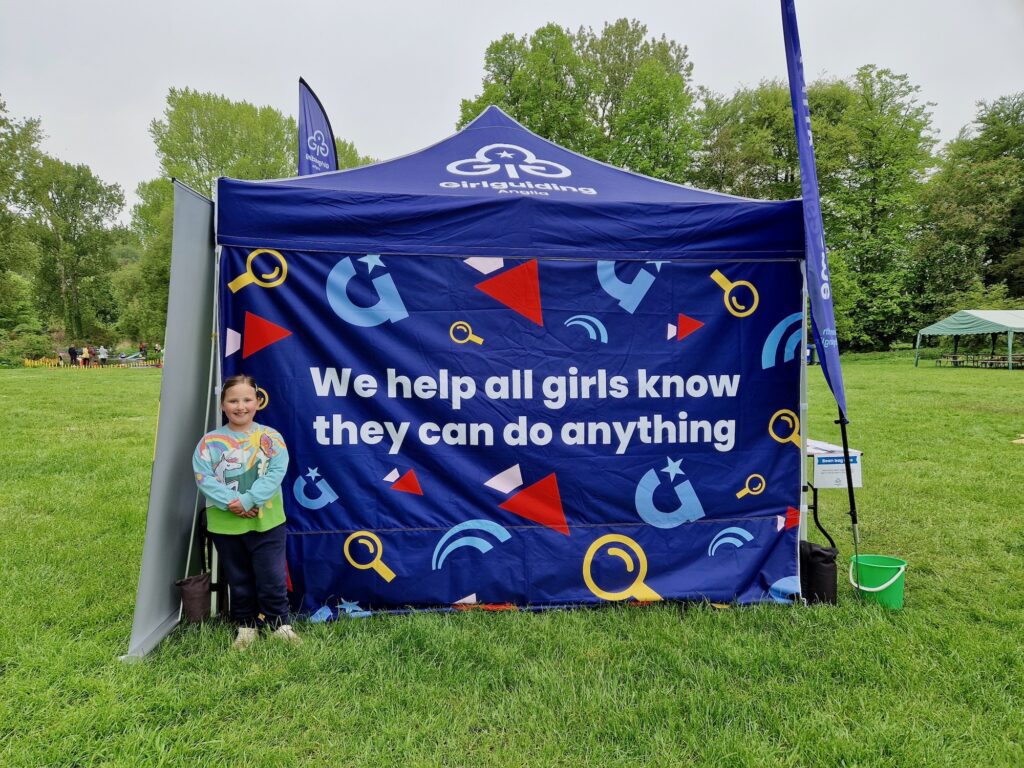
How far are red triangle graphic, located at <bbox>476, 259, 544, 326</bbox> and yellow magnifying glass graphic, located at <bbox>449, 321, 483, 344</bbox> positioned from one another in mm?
Result: 223

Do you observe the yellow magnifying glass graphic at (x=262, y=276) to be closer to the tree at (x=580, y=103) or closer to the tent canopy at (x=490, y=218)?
the tent canopy at (x=490, y=218)

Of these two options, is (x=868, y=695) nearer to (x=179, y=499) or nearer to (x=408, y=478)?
(x=408, y=478)

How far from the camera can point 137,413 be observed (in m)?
10.9

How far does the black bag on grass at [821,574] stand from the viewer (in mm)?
3162

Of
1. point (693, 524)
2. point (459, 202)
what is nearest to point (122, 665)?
point (459, 202)

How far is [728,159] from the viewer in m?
30.8

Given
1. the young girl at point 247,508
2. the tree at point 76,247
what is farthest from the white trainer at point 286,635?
the tree at point 76,247

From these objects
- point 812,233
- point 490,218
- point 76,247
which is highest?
point 76,247

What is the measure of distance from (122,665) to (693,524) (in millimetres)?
2918

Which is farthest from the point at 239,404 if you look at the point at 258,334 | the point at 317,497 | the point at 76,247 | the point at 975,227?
the point at 76,247

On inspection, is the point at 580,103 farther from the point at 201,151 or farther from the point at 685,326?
the point at 685,326

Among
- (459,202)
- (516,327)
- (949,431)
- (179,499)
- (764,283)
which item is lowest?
(949,431)

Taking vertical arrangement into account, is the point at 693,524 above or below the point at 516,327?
below

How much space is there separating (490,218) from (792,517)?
247cm
